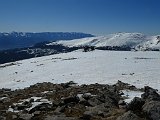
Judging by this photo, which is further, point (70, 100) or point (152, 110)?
point (70, 100)

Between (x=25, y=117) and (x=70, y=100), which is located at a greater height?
(x=70, y=100)

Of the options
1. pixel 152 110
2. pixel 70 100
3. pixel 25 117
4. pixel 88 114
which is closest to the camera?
pixel 152 110

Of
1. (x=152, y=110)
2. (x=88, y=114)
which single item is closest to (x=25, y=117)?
(x=88, y=114)

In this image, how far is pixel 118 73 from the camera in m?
47.8

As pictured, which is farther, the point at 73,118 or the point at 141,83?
the point at 141,83

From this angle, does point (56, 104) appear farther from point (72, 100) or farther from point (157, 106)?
point (157, 106)

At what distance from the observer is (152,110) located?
1493 centimetres

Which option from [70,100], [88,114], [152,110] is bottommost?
[70,100]

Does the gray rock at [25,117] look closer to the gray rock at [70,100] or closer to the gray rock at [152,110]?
the gray rock at [70,100]

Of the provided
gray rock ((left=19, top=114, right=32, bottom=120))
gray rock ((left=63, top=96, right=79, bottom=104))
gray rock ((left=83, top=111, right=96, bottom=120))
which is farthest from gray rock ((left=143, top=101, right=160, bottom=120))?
gray rock ((left=19, top=114, right=32, bottom=120))

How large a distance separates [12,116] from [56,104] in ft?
10.4

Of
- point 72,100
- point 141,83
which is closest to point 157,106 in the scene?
point 72,100

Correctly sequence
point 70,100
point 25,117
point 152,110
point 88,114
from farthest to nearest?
point 70,100 < point 25,117 < point 88,114 < point 152,110

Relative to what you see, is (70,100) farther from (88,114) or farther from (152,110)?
(152,110)
